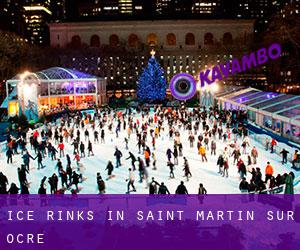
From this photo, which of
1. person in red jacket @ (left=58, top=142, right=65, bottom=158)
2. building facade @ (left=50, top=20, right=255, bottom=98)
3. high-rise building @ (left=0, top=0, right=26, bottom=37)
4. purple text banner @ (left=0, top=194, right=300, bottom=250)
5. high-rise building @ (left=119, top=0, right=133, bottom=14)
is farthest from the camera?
high-rise building @ (left=119, top=0, right=133, bottom=14)

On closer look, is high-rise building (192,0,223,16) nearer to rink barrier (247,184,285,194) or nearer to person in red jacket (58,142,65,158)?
person in red jacket (58,142,65,158)

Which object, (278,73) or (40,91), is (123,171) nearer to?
(40,91)

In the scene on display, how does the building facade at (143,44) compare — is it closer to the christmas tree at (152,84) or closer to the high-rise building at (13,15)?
the christmas tree at (152,84)

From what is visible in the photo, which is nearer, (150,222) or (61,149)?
(150,222)

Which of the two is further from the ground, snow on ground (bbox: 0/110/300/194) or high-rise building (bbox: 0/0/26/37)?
high-rise building (bbox: 0/0/26/37)

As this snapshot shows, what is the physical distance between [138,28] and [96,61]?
560 inches

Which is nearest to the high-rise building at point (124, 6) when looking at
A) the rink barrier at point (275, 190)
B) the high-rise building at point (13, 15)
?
the high-rise building at point (13, 15)

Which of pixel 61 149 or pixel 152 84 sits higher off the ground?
pixel 152 84

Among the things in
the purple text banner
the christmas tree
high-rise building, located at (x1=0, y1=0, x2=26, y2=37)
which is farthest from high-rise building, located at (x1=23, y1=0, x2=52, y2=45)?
the purple text banner

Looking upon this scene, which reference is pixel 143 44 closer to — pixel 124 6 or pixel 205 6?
pixel 124 6

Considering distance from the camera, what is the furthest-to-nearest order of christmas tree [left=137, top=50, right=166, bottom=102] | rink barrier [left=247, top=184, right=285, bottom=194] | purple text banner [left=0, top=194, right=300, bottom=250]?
1. christmas tree [left=137, top=50, right=166, bottom=102]
2. rink barrier [left=247, top=184, right=285, bottom=194]
3. purple text banner [left=0, top=194, right=300, bottom=250]

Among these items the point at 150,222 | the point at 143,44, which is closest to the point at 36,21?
the point at 143,44

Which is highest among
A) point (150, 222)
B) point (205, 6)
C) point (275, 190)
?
point (205, 6)

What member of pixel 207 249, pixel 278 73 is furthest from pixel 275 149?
pixel 278 73
